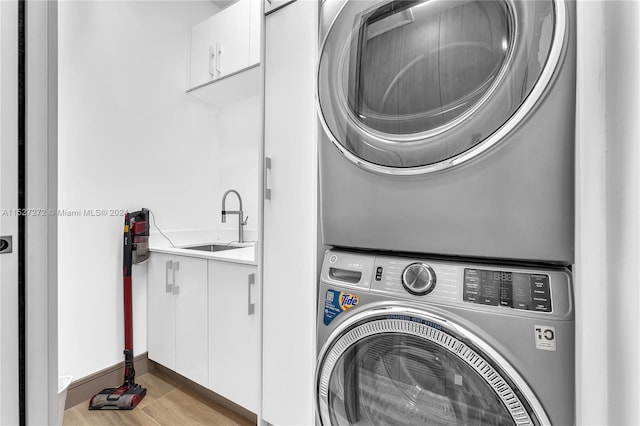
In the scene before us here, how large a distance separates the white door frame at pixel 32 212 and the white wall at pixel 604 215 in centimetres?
116

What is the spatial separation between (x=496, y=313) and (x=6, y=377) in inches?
42.7

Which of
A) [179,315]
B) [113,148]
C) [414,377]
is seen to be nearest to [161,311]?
[179,315]

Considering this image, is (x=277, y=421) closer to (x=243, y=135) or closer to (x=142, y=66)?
(x=243, y=135)

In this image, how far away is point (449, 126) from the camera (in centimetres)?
76

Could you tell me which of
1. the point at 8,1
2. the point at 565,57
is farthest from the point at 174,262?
the point at 565,57

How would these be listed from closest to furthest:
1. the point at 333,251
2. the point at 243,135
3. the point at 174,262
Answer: the point at 333,251 → the point at 174,262 → the point at 243,135

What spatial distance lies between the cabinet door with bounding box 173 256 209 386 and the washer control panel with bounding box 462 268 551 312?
4.54 ft

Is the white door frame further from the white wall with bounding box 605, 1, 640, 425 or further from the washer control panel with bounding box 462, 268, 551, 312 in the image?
the white wall with bounding box 605, 1, 640, 425

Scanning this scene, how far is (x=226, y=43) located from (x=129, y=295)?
68.4 inches

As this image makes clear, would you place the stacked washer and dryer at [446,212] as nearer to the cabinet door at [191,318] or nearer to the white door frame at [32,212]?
the white door frame at [32,212]

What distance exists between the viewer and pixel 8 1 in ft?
2.14

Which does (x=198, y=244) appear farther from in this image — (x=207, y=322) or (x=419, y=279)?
(x=419, y=279)

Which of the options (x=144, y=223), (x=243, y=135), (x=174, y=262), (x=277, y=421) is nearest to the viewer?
(x=277, y=421)

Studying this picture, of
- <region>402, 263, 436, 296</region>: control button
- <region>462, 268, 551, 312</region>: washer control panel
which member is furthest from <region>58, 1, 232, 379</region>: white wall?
<region>462, 268, 551, 312</region>: washer control panel
